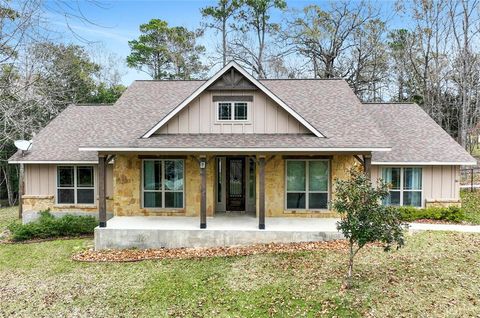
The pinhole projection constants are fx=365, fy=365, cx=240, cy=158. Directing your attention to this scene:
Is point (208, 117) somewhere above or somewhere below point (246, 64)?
below

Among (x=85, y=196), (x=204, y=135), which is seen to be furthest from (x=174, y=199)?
(x=85, y=196)

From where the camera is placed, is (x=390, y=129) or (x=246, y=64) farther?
(x=246, y=64)

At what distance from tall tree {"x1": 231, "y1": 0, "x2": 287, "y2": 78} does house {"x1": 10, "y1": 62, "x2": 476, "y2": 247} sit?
17.1m

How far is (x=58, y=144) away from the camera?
54.3ft

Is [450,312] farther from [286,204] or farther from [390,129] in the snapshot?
[390,129]

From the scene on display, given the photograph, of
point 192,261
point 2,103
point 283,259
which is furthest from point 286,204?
point 2,103

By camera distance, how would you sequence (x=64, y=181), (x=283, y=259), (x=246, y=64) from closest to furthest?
(x=283, y=259), (x=64, y=181), (x=246, y=64)

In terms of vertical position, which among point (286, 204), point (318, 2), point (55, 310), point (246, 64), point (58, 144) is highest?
point (318, 2)

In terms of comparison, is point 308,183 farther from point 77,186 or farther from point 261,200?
point 77,186

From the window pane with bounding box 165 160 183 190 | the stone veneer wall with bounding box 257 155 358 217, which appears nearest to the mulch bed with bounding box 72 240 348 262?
the stone veneer wall with bounding box 257 155 358 217

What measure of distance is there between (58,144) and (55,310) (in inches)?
398

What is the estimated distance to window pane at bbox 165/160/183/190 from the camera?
14414 millimetres

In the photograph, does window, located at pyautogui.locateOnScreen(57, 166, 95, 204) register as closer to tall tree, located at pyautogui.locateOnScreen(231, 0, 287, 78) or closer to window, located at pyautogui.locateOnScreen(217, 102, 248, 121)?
window, located at pyautogui.locateOnScreen(217, 102, 248, 121)

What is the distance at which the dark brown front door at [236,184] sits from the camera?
15.1 metres
